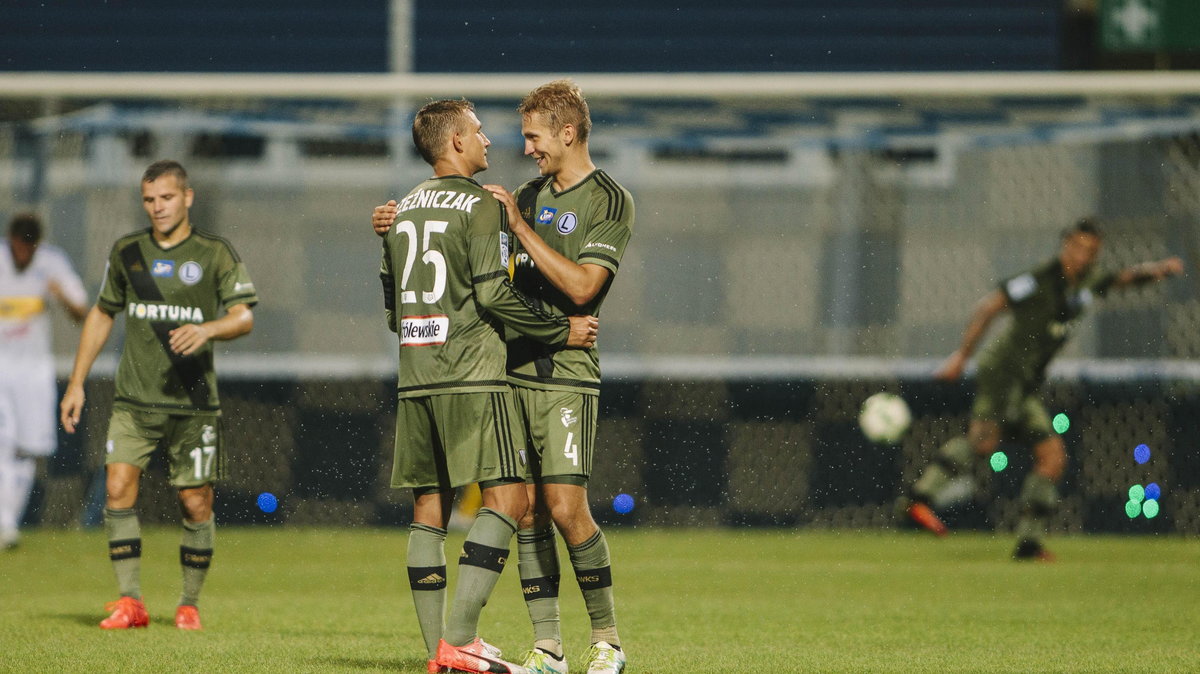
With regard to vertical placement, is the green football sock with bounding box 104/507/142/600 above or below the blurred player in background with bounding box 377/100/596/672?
below

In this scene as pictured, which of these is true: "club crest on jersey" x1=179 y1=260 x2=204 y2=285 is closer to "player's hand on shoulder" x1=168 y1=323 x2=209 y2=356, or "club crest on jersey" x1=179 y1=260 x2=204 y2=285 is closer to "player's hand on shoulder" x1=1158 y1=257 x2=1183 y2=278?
"player's hand on shoulder" x1=168 y1=323 x2=209 y2=356

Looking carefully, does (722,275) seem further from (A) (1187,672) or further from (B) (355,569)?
(A) (1187,672)

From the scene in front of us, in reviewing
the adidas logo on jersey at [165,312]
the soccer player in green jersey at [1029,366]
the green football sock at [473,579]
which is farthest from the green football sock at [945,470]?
the green football sock at [473,579]

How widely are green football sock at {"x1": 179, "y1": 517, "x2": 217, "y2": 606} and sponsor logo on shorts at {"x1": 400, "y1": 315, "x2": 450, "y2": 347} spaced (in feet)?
5.88

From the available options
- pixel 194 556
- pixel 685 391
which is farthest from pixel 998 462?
pixel 194 556

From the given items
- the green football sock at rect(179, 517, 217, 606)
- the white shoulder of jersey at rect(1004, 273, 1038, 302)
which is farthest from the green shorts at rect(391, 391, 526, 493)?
the white shoulder of jersey at rect(1004, 273, 1038, 302)

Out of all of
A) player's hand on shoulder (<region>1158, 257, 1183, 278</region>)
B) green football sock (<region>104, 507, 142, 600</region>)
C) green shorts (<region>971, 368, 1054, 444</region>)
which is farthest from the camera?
green shorts (<region>971, 368, 1054, 444</region>)

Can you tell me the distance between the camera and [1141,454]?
1017 cm

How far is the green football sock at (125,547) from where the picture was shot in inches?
227

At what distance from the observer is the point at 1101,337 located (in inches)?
398

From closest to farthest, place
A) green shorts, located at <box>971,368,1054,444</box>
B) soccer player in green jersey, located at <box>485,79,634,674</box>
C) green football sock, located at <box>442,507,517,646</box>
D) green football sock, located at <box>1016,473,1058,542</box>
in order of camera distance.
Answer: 1. green football sock, located at <box>442,507,517,646</box>
2. soccer player in green jersey, located at <box>485,79,634,674</box>
3. green football sock, located at <box>1016,473,1058,542</box>
4. green shorts, located at <box>971,368,1054,444</box>

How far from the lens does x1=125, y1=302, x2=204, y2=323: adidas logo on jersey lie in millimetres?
5902

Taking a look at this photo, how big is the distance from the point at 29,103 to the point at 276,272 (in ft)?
7.83

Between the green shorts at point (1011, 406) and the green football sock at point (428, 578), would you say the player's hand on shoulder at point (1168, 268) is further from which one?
the green football sock at point (428, 578)
